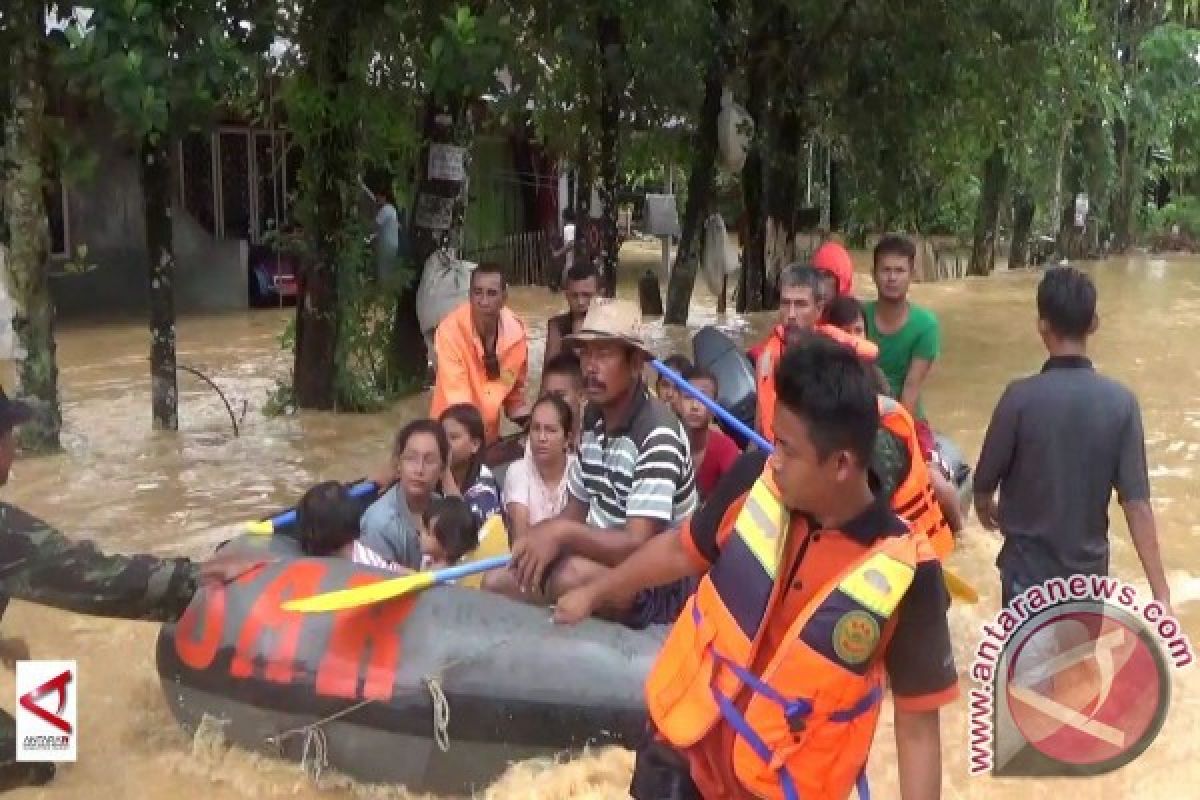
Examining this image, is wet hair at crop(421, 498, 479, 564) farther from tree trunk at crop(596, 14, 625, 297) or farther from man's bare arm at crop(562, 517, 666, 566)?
tree trunk at crop(596, 14, 625, 297)

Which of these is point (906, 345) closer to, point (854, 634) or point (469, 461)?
point (469, 461)

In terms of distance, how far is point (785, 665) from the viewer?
2.02 meters

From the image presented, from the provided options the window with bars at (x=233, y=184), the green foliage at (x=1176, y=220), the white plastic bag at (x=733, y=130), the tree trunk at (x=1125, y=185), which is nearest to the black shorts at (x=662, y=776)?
the white plastic bag at (x=733, y=130)

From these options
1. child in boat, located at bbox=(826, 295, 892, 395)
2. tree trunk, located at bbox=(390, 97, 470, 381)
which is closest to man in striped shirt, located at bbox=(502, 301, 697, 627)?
child in boat, located at bbox=(826, 295, 892, 395)

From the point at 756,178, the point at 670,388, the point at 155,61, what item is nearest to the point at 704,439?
the point at 670,388

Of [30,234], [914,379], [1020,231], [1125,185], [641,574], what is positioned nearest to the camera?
[641,574]

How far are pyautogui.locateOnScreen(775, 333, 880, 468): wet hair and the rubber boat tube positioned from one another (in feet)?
5.85

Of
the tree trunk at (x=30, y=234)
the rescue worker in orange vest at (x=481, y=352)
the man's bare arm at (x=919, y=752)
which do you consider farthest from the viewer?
the tree trunk at (x=30, y=234)

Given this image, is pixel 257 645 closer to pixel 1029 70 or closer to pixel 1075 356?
pixel 1075 356

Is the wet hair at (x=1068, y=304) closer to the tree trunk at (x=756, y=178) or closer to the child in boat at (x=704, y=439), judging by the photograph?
the child in boat at (x=704, y=439)

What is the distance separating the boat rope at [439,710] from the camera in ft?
11.9

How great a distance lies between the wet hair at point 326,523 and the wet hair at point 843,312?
1865 millimetres

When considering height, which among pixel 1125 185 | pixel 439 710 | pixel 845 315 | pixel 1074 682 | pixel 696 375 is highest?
pixel 1125 185

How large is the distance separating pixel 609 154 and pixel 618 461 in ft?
24.0
